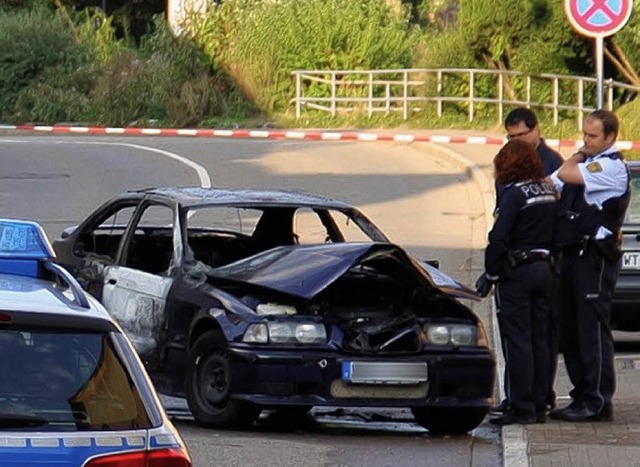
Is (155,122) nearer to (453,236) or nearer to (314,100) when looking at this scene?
(314,100)

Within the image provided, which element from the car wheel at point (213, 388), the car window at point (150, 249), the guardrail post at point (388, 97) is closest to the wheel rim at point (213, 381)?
the car wheel at point (213, 388)

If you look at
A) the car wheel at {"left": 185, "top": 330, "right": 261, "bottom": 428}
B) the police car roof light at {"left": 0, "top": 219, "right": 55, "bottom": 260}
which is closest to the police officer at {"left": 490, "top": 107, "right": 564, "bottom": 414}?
the car wheel at {"left": 185, "top": 330, "right": 261, "bottom": 428}

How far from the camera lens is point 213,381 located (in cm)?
948

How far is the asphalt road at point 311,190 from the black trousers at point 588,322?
623 millimetres

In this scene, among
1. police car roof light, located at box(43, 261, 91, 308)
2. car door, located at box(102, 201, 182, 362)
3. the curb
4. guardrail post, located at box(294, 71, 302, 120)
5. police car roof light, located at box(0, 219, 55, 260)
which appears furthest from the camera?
guardrail post, located at box(294, 71, 302, 120)

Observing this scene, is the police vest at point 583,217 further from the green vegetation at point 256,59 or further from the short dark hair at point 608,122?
the green vegetation at point 256,59

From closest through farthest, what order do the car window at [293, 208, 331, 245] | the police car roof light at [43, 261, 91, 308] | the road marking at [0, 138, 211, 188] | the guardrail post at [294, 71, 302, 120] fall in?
the police car roof light at [43, 261, 91, 308]
the car window at [293, 208, 331, 245]
the road marking at [0, 138, 211, 188]
the guardrail post at [294, 71, 302, 120]

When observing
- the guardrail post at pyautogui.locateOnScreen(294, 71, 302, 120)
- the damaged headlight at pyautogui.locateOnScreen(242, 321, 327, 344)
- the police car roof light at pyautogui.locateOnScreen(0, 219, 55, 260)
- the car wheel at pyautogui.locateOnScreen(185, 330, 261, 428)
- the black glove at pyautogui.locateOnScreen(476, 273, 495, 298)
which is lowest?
the guardrail post at pyautogui.locateOnScreen(294, 71, 302, 120)

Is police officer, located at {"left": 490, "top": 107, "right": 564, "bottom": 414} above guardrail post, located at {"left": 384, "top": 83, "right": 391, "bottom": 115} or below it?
above

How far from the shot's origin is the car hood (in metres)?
9.24

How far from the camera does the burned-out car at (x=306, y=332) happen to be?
9.17 m

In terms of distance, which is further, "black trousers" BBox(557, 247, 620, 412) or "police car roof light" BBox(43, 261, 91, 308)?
"black trousers" BBox(557, 247, 620, 412)

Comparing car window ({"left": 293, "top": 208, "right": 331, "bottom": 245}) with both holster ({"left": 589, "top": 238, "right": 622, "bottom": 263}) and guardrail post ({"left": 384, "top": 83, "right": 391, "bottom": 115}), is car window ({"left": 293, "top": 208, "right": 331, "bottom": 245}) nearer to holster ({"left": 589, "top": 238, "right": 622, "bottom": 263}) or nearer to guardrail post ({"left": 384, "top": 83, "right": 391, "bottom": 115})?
holster ({"left": 589, "top": 238, "right": 622, "bottom": 263})

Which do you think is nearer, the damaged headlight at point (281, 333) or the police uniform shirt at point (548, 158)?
the damaged headlight at point (281, 333)
